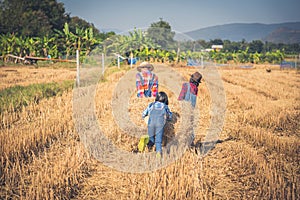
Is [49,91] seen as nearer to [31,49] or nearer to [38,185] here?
[38,185]

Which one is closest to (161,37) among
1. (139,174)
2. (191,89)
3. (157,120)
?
(191,89)

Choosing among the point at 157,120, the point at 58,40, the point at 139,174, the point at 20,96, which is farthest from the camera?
the point at 58,40

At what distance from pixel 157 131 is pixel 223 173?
1066mm

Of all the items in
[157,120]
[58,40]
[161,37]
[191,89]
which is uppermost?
[58,40]

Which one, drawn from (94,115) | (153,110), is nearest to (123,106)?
(94,115)

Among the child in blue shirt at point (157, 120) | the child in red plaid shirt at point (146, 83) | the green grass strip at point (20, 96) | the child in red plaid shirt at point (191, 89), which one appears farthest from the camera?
the green grass strip at point (20, 96)

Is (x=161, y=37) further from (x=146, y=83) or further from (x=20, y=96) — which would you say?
(x=20, y=96)

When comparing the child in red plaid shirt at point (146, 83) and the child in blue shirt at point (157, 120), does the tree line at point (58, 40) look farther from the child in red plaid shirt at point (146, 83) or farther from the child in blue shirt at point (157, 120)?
the child in blue shirt at point (157, 120)

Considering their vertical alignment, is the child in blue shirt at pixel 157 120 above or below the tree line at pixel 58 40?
below

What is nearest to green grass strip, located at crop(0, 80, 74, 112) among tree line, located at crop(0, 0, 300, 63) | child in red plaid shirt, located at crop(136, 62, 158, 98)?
tree line, located at crop(0, 0, 300, 63)

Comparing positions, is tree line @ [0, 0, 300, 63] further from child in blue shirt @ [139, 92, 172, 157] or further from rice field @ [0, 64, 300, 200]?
child in blue shirt @ [139, 92, 172, 157]

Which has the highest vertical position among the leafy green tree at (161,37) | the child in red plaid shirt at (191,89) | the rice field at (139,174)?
the leafy green tree at (161,37)

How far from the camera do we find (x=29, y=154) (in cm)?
346

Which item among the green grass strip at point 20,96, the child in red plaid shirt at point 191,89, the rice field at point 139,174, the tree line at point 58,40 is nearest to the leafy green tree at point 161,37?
the tree line at point 58,40
